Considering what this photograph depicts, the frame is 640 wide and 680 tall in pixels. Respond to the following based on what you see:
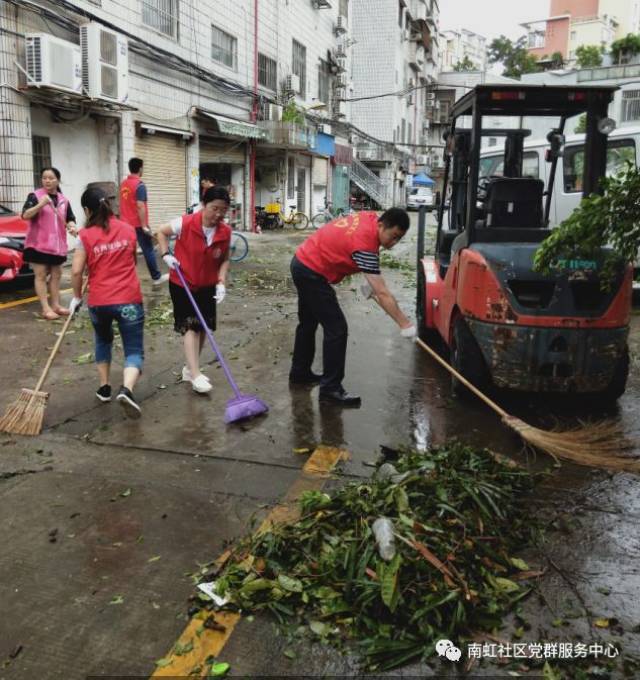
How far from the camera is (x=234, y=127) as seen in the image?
18.3 m

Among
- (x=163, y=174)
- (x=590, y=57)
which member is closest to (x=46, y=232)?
(x=163, y=174)

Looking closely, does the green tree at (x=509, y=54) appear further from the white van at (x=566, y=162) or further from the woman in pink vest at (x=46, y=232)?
the woman in pink vest at (x=46, y=232)

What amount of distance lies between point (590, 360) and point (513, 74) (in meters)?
60.5

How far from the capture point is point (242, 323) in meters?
8.34

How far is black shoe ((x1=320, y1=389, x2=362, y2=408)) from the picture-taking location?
5.42 metres

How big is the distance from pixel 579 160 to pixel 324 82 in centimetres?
2147

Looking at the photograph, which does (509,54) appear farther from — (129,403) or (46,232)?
(129,403)

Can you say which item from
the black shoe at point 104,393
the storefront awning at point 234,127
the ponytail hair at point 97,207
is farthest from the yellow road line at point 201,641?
the storefront awning at point 234,127

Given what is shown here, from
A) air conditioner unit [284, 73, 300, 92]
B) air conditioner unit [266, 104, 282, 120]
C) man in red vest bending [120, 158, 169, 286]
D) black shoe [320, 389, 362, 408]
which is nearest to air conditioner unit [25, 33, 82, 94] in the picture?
man in red vest bending [120, 158, 169, 286]

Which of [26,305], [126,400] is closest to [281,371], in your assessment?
[126,400]

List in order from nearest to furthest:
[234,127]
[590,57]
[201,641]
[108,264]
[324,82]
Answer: [201,641] < [108,264] < [234,127] < [324,82] < [590,57]

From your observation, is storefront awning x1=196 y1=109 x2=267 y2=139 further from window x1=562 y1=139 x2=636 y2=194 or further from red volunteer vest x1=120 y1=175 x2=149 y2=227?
window x1=562 y1=139 x2=636 y2=194

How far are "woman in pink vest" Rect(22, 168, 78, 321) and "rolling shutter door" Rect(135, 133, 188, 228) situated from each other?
7.19 m

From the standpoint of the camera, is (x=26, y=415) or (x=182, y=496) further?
(x=26, y=415)
